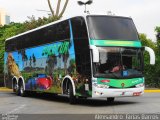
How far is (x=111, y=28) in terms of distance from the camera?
66.4ft

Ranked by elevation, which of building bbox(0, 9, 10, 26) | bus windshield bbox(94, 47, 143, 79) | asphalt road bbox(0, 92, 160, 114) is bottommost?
asphalt road bbox(0, 92, 160, 114)

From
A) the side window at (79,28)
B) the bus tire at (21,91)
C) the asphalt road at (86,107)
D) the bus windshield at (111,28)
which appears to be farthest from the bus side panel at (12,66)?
the bus windshield at (111,28)

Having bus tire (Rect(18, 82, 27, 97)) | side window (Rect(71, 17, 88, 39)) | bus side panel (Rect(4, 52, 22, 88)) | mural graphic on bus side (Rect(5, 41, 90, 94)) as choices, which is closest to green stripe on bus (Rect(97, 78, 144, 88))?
mural graphic on bus side (Rect(5, 41, 90, 94))

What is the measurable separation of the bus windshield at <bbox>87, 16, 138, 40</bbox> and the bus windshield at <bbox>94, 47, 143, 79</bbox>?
55cm

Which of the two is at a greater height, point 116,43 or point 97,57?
point 116,43

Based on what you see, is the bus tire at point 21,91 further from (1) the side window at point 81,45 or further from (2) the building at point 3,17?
(2) the building at point 3,17

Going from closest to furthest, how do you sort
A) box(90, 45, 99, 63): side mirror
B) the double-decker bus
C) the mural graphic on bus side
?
1. box(90, 45, 99, 63): side mirror
2. the double-decker bus
3. the mural graphic on bus side

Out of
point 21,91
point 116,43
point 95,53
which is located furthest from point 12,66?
point 95,53

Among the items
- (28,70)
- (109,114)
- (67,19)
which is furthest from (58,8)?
(109,114)

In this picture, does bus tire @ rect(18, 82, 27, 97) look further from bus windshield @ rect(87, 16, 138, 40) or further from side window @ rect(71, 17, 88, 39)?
bus windshield @ rect(87, 16, 138, 40)

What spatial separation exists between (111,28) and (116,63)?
1515mm

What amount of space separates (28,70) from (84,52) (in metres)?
8.49

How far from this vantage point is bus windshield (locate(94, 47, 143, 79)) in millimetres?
19609

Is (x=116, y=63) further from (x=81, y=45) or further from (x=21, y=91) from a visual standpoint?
(x=21, y=91)
